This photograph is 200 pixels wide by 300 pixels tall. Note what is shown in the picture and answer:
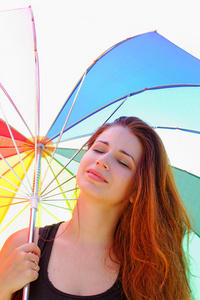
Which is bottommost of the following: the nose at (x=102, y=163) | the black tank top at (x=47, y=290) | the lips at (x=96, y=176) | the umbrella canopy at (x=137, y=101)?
the black tank top at (x=47, y=290)

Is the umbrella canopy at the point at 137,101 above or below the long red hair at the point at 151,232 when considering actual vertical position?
above

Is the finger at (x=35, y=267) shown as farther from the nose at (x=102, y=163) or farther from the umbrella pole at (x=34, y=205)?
the nose at (x=102, y=163)

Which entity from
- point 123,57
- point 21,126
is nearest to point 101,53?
point 123,57

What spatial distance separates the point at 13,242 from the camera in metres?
2.03

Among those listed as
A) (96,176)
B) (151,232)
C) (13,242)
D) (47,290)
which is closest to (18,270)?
(47,290)

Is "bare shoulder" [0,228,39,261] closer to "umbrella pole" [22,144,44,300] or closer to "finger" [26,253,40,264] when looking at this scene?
"umbrella pole" [22,144,44,300]

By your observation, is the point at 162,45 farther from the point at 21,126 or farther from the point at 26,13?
the point at 21,126

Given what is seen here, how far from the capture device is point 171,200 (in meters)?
2.46

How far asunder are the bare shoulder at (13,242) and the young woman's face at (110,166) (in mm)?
471

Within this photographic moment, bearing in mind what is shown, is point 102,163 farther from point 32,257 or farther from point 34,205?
point 34,205

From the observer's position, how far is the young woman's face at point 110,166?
6.36 ft

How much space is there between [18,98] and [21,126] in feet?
1.02

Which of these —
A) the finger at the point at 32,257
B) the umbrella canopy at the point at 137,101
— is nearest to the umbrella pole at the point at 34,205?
the umbrella canopy at the point at 137,101

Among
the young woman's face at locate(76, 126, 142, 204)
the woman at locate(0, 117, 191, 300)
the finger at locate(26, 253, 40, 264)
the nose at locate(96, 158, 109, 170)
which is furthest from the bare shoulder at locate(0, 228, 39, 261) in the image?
the nose at locate(96, 158, 109, 170)
